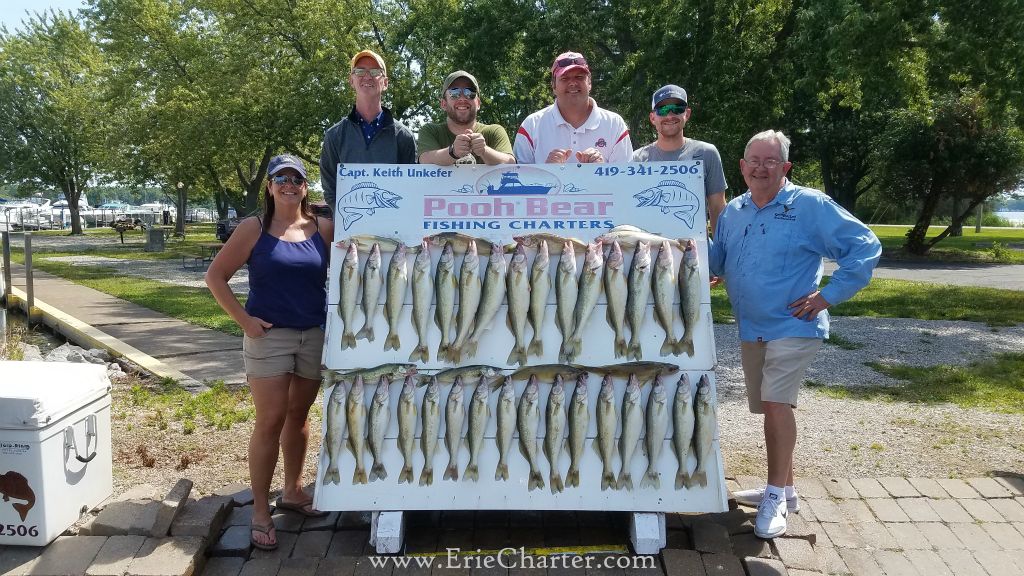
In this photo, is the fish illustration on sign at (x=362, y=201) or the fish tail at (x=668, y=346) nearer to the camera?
the fish tail at (x=668, y=346)

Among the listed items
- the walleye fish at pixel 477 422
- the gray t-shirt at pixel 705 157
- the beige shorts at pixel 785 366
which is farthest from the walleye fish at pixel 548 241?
the beige shorts at pixel 785 366

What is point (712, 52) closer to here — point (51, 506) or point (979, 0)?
point (979, 0)

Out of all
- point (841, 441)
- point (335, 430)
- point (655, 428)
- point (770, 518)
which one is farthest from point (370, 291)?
point (841, 441)

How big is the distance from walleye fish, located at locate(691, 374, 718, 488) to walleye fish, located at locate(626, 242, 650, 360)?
404mm

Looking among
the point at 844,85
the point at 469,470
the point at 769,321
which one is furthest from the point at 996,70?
the point at 469,470

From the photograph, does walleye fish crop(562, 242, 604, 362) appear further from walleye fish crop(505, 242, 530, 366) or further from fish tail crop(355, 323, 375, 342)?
fish tail crop(355, 323, 375, 342)

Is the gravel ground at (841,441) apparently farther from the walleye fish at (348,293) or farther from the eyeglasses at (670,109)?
the eyeglasses at (670,109)

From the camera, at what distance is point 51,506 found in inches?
139

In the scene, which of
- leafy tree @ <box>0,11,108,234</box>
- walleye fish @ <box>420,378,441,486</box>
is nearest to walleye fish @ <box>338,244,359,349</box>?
walleye fish @ <box>420,378,441,486</box>

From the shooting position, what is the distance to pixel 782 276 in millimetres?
3762

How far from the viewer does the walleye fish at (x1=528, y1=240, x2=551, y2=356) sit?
3.52 meters

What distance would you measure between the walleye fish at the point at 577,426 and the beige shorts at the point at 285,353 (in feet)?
4.60

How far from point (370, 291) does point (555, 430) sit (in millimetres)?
1195

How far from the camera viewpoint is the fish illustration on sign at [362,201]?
384 cm
